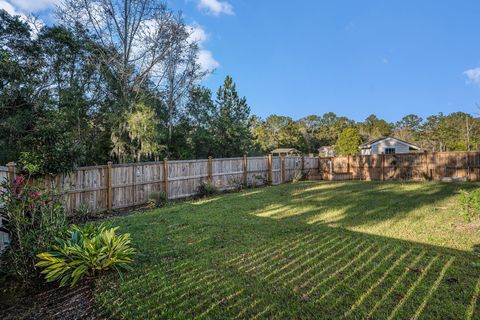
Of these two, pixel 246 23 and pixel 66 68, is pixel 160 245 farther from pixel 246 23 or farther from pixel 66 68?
pixel 246 23

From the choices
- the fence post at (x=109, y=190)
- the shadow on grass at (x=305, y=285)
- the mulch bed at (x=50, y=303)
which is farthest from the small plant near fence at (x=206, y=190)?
the mulch bed at (x=50, y=303)

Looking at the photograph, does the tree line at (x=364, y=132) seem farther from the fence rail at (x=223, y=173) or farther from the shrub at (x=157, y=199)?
the shrub at (x=157, y=199)

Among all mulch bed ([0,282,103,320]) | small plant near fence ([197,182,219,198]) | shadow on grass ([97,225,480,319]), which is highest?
small plant near fence ([197,182,219,198])

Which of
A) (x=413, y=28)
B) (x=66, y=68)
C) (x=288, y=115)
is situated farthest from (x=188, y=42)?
(x=288, y=115)

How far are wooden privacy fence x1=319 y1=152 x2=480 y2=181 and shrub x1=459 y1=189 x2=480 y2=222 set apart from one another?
36.4 ft

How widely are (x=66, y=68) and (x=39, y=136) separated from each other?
25.4ft

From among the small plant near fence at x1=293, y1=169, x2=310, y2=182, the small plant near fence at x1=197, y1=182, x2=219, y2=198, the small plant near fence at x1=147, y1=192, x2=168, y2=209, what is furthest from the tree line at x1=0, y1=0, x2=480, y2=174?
the small plant near fence at x1=293, y1=169, x2=310, y2=182

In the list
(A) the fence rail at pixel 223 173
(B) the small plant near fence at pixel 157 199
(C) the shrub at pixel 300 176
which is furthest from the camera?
(C) the shrub at pixel 300 176

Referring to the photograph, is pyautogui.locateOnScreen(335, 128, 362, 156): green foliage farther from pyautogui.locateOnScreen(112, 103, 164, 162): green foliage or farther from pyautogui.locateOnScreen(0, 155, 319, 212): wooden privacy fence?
pyautogui.locateOnScreen(112, 103, 164, 162): green foliage

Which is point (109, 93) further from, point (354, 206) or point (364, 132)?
point (364, 132)

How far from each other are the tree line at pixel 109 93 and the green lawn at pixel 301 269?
13.5 feet

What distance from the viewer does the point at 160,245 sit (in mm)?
4484

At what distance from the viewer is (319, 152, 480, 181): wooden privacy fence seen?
45.8ft

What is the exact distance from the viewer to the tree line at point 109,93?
928 cm
